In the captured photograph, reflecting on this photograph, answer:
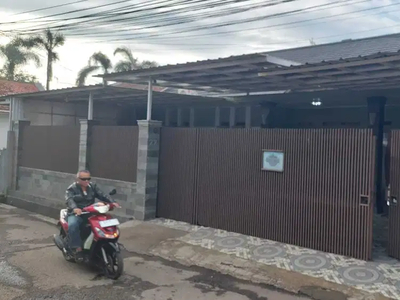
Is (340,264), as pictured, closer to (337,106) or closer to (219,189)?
(219,189)

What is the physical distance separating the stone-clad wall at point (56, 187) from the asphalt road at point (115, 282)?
268 centimetres

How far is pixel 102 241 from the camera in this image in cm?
591

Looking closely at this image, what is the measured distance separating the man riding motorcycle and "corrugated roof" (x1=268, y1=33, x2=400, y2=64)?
6.59 meters

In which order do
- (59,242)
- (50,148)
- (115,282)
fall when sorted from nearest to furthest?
(115,282)
(59,242)
(50,148)

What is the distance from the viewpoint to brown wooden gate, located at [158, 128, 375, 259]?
6.63m

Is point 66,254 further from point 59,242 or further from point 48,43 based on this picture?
point 48,43

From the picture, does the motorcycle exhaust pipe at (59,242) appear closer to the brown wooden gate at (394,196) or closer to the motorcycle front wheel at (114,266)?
the motorcycle front wheel at (114,266)

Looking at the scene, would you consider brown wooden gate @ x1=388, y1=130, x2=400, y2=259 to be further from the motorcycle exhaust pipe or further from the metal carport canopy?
the motorcycle exhaust pipe

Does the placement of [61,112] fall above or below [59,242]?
above

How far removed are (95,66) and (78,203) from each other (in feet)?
65.4

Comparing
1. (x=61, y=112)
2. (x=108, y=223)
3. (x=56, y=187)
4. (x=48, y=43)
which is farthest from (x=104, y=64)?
(x=108, y=223)

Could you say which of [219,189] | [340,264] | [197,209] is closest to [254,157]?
[219,189]

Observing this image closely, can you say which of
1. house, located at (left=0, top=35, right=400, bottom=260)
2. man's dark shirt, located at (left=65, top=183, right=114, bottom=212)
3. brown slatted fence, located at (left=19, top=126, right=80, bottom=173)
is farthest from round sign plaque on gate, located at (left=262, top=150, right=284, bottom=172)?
brown slatted fence, located at (left=19, top=126, right=80, bottom=173)

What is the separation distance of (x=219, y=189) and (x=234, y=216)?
651 mm
